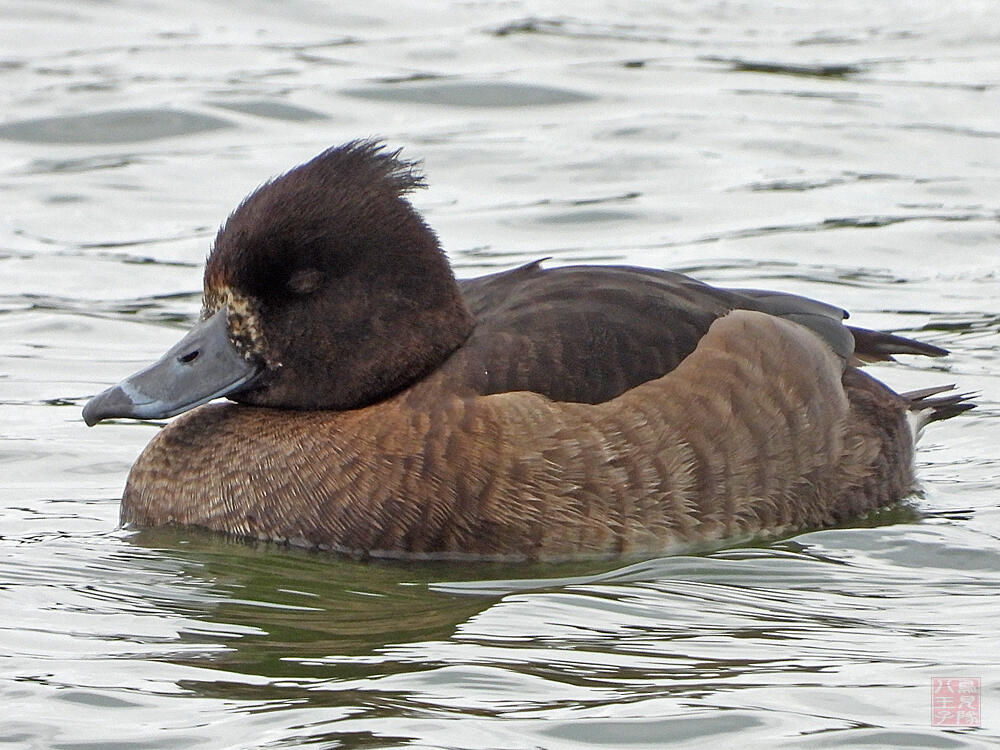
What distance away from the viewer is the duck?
605 centimetres

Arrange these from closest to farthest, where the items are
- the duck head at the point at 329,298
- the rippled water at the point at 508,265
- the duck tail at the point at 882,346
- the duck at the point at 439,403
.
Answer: the rippled water at the point at 508,265 < the duck at the point at 439,403 < the duck head at the point at 329,298 < the duck tail at the point at 882,346

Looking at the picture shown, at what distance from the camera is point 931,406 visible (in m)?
7.41

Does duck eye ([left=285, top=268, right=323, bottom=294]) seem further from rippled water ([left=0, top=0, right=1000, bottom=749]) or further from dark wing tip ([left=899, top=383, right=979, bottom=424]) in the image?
dark wing tip ([left=899, top=383, right=979, bottom=424])

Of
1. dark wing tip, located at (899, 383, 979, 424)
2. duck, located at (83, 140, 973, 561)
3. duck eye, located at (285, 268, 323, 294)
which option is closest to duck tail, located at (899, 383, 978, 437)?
dark wing tip, located at (899, 383, 979, 424)

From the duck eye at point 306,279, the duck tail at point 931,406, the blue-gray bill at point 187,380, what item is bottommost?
the duck tail at point 931,406

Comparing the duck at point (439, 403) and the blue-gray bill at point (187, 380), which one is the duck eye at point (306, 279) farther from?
the blue-gray bill at point (187, 380)

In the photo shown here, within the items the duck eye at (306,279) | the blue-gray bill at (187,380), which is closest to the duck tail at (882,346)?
the duck eye at (306,279)

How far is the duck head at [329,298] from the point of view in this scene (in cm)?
630

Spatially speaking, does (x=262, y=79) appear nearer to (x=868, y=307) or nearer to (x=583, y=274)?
(x=868, y=307)

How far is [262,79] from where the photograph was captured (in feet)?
45.5

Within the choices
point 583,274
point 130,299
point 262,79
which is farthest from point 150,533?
point 262,79

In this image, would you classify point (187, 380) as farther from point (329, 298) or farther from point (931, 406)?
point (931, 406)

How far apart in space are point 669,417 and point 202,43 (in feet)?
30.2

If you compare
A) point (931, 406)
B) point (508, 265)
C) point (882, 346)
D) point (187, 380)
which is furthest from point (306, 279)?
point (508, 265)
